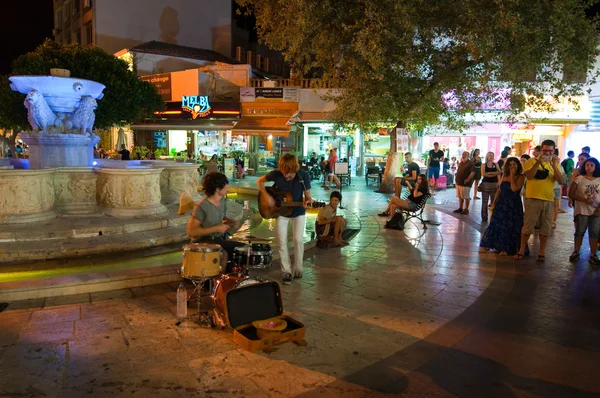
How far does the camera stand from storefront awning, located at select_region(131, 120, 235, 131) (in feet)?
82.0

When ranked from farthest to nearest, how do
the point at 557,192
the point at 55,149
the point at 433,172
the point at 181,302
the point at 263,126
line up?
1. the point at 263,126
2. the point at 433,172
3. the point at 55,149
4. the point at 557,192
5. the point at 181,302

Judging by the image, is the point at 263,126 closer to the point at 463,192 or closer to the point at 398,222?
the point at 463,192

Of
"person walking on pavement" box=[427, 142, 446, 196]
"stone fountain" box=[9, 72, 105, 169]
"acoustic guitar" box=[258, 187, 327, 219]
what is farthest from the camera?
"person walking on pavement" box=[427, 142, 446, 196]

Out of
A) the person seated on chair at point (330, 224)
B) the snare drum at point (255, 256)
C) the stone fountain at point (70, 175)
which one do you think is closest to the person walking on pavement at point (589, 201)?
the person seated on chair at point (330, 224)

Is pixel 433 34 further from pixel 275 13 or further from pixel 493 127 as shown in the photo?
pixel 493 127

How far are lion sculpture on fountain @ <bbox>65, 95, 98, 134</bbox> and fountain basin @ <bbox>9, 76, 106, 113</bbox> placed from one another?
0.19m

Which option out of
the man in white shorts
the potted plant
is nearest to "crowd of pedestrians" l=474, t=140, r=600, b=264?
the man in white shorts

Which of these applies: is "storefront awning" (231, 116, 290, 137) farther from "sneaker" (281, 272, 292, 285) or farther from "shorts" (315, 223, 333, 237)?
"sneaker" (281, 272, 292, 285)

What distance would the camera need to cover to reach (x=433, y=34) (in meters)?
14.2

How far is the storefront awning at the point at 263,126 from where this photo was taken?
22953 millimetres

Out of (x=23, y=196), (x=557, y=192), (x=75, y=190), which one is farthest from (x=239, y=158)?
(x=557, y=192)

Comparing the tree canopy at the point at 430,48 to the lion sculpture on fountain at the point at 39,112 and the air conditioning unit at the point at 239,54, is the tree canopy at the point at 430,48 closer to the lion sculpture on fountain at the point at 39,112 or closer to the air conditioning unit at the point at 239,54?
the lion sculpture on fountain at the point at 39,112

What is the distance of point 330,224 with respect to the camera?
28.4ft

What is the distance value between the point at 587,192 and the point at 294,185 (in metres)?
4.82
